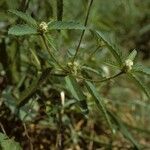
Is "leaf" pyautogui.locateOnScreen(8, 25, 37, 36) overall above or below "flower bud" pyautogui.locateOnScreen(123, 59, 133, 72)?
above

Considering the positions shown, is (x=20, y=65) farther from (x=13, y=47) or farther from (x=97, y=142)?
(x=97, y=142)

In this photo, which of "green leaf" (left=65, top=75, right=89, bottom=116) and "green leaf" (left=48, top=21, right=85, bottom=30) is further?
"green leaf" (left=65, top=75, right=89, bottom=116)

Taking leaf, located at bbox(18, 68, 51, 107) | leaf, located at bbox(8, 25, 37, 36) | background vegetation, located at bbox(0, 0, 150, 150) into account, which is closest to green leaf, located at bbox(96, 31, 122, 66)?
background vegetation, located at bbox(0, 0, 150, 150)

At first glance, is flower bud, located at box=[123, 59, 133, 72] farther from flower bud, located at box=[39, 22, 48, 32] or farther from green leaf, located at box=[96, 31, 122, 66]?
flower bud, located at box=[39, 22, 48, 32]

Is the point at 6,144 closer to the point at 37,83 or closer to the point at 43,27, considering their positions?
the point at 37,83

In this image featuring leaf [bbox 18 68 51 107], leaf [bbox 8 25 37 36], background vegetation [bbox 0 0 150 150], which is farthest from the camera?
leaf [bbox 18 68 51 107]

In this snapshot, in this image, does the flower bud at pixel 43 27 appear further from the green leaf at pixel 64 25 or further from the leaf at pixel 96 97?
the leaf at pixel 96 97

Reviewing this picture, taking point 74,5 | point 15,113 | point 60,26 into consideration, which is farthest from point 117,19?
point 60,26

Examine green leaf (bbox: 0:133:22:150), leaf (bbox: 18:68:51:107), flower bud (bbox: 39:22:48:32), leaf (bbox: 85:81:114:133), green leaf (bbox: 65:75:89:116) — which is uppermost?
flower bud (bbox: 39:22:48:32)

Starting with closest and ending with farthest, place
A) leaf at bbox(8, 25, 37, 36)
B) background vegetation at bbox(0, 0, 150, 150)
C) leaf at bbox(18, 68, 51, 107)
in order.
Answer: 1. leaf at bbox(8, 25, 37, 36)
2. background vegetation at bbox(0, 0, 150, 150)
3. leaf at bbox(18, 68, 51, 107)
